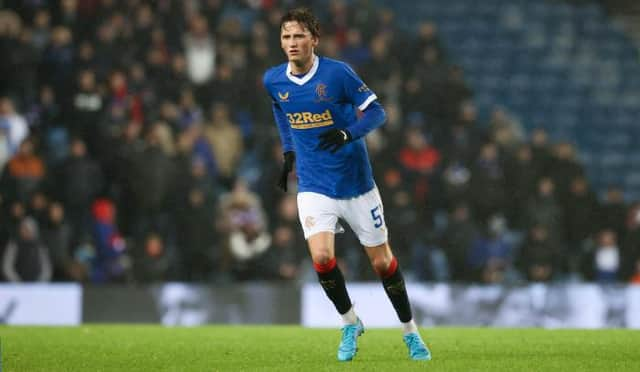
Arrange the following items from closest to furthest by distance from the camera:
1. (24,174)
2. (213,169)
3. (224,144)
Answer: (24,174)
(213,169)
(224,144)

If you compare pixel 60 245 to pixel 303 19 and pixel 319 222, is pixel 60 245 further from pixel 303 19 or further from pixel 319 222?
pixel 303 19

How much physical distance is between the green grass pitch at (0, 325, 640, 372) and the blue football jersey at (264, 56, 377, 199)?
126 cm

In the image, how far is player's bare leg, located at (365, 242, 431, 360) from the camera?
8.59 m

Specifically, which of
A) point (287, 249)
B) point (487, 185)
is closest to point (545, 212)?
point (487, 185)

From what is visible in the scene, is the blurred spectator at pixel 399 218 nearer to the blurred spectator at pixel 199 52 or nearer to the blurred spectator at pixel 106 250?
the blurred spectator at pixel 199 52

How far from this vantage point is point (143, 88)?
17.8m

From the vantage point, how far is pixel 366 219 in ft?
28.3

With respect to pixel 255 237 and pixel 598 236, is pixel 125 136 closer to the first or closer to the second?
pixel 255 237

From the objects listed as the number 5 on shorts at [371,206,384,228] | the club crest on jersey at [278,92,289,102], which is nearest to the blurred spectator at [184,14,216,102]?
the club crest on jersey at [278,92,289,102]

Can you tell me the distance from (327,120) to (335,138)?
427mm

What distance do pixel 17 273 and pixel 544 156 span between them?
27.2ft

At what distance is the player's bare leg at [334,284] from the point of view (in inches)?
336

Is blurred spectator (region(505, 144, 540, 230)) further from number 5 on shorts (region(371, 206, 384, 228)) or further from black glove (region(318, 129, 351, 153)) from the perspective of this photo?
black glove (region(318, 129, 351, 153))

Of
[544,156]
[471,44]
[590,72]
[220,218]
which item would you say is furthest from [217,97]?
[590,72]
